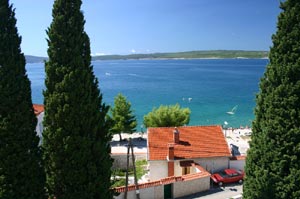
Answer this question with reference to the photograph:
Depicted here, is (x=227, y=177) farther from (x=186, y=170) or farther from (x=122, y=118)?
(x=122, y=118)

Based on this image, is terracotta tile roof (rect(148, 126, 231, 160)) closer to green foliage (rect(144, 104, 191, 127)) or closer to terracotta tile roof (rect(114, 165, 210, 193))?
terracotta tile roof (rect(114, 165, 210, 193))

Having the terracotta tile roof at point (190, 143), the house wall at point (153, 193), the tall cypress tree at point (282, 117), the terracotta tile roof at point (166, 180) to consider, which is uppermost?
the tall cypress tree at point (282, 117)

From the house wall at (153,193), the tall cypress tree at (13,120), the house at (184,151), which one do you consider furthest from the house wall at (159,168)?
the tall cypress tree at (13,120)

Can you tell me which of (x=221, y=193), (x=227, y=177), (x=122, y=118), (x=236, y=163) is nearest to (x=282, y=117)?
(x=221, y=193)

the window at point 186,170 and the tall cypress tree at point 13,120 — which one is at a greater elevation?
the tall cypress tree at point 13,120

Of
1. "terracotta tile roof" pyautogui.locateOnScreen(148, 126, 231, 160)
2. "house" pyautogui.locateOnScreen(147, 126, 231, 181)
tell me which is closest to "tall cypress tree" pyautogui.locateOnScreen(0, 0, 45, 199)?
"house" pyautogui.locateOnScreen(147, 126, 231, 181)

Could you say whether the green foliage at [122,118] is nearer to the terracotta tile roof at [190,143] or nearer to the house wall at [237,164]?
the terracotta tile roof at [190,143]

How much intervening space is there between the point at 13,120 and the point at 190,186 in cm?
1479

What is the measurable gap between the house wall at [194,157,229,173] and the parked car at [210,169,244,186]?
5.21ft

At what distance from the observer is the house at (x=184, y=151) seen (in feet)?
87.7

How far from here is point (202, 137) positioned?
29500mm

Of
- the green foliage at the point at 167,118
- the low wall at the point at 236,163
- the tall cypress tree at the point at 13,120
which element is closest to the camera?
the tall cypress tree at the point at 13,120

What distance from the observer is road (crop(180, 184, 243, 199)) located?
877 inches

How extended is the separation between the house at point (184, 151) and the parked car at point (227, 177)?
1909mm
